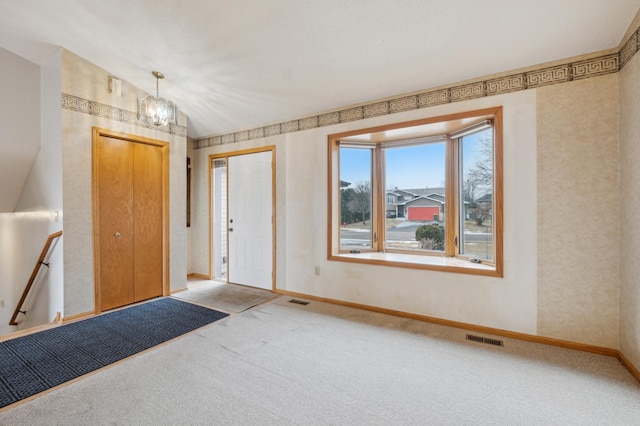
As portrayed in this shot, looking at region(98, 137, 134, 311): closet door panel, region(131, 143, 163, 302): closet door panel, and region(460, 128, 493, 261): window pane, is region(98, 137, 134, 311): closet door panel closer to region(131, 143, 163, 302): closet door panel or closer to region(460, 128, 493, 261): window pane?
region(131, 143, 163, 302): closet door panel

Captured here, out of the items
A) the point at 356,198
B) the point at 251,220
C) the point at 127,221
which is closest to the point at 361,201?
the point at 356,198

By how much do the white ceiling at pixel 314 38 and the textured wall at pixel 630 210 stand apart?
0.47 m

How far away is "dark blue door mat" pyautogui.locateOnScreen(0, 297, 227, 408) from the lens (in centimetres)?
202

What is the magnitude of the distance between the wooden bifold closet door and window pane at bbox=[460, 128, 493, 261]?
3980mm

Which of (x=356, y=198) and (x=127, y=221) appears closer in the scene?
(x=127, y=221)

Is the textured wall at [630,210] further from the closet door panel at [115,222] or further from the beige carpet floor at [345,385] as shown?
the closet door panel at [115,222]

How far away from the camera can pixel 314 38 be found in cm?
242

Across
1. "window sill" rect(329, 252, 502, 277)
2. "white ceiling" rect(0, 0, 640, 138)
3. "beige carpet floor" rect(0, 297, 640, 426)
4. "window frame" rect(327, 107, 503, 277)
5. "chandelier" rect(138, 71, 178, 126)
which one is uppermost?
"white ceiling" rect(0, 0, 640, 138)

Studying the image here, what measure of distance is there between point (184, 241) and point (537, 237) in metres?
4.32

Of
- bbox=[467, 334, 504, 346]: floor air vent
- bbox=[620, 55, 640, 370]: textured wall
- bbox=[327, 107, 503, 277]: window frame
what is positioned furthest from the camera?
bbox=[327, 107, 503, 277]: window frame

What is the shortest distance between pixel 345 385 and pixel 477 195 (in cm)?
243

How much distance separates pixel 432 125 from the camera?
311 centimetres

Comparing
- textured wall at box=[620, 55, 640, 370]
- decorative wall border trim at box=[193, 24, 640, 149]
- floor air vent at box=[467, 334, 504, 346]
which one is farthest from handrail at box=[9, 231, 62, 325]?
textured wall at box=[620, 55, 640, 370]

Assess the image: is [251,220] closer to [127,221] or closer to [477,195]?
[127,221]
